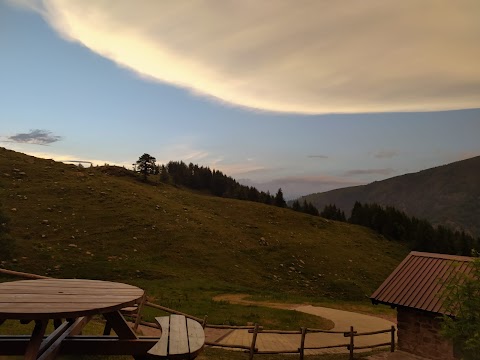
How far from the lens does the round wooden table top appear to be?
16.0 feet

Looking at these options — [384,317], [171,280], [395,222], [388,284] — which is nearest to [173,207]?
[171,280]

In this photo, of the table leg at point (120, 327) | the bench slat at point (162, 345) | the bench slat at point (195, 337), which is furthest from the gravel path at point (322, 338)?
the table leg at point (120, 327)

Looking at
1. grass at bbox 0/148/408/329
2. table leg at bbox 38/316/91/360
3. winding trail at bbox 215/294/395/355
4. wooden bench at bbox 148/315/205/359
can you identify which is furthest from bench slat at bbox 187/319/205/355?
grass at bbox 0/148/408/329

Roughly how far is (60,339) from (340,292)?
34382 mm

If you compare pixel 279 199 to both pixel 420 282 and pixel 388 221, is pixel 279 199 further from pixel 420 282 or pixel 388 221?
pixel 420 282

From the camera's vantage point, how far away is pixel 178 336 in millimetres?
6180

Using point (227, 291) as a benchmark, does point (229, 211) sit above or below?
above

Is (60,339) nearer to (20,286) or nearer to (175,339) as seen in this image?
(20,286)

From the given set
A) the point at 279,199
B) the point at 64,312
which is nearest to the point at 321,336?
the point at 64,312

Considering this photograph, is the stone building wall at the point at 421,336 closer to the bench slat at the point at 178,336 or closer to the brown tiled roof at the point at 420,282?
the brown tiled roof at the point at 420,282

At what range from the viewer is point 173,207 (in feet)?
170

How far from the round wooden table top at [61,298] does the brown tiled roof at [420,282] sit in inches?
512

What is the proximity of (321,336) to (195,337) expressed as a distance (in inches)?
567

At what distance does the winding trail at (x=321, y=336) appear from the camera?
53.7 feet
